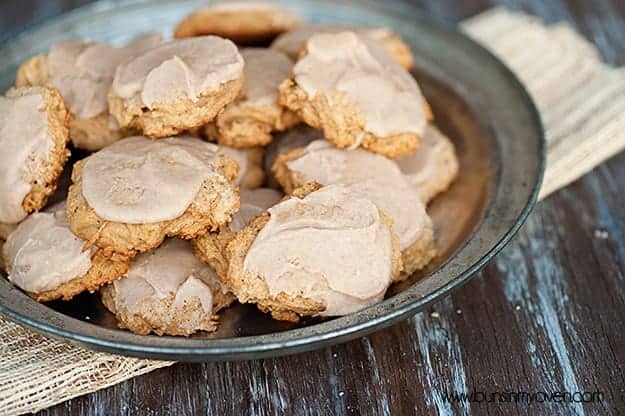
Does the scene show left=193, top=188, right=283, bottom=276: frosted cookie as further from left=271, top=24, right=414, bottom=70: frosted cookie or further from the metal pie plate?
left=271, top=24, right=414, bottom=70: frosted cookie

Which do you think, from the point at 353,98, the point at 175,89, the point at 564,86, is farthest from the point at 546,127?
the point at 175,89

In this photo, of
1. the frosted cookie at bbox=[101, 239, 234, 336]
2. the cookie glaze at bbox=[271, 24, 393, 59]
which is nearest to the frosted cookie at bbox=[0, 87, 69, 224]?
the frosted cookie at bbox=[101, 239, 234, 336]

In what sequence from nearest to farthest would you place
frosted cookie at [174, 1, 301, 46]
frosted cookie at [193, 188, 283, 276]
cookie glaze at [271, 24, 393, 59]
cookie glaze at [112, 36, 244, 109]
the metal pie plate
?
the metal pie plate < frosted cookie at [193, 188, 283, 276] < cookie glaze at [112, 36, 244, 109] < cookie glaze at [271, 24, 393, 59] < frosted cookie at [174, 1, 301, 46]

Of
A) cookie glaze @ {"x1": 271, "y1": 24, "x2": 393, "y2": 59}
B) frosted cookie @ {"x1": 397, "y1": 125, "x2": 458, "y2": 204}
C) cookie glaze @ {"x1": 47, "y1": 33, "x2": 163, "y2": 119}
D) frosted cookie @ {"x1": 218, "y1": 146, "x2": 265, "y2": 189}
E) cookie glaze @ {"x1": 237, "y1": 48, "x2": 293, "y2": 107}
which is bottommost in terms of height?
frosted cookie @ {"x1": 397, "y1": 125, "x2": 458, "y2": 204}

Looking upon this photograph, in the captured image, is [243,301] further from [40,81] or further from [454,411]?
[40,81]

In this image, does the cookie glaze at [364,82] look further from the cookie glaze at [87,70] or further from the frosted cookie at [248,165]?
the cookie glaze at [87,70]

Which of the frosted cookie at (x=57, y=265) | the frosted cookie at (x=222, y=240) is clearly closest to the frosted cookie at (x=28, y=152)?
the frosted cookie at (x=57, y=265)

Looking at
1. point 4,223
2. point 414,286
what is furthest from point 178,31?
point 414,286
